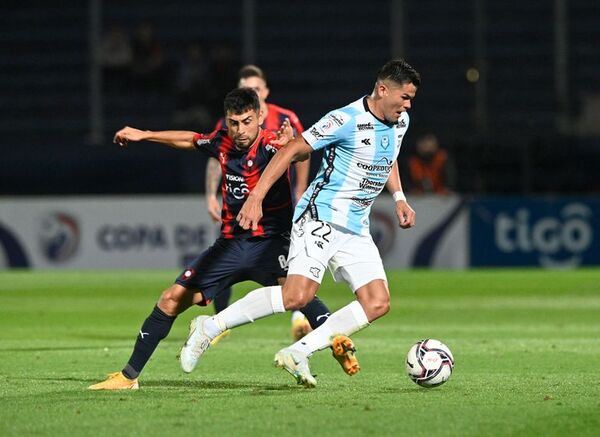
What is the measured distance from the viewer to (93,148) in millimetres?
20453

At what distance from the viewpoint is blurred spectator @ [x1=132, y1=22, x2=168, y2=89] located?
22219 mm

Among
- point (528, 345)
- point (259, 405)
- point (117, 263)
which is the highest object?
point (259, 405)

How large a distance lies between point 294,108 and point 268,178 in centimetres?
1505

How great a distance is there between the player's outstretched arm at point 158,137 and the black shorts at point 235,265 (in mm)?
669

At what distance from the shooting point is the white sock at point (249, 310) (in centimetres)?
747

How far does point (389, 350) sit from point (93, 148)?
11.2 meters

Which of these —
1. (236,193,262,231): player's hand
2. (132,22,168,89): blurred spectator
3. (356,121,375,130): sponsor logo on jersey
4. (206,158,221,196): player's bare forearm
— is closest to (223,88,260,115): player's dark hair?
(356,121,375,130): sponsor logo on jersey

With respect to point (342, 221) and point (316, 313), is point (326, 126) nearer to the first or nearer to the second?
point (342, 221)

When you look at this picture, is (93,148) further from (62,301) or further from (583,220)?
(583,220)

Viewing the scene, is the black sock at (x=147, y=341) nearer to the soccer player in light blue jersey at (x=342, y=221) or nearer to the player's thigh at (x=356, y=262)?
the soccer player in light blue jersey at (x=342, y=221)

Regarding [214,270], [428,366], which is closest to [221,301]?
[214,270]

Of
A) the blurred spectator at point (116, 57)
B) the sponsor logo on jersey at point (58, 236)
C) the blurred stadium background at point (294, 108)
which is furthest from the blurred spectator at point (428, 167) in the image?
the blurred spectator at point (116, 57)

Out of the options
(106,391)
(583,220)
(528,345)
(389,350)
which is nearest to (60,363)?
(106,391)

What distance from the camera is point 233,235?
8.10 meters
